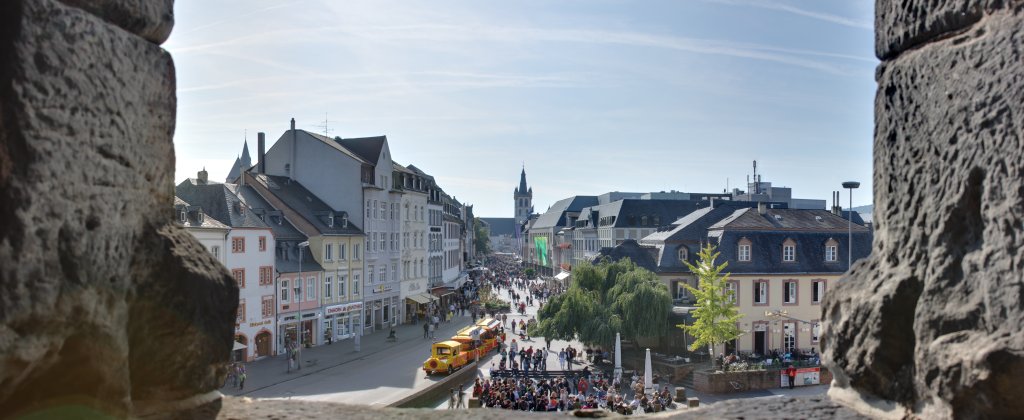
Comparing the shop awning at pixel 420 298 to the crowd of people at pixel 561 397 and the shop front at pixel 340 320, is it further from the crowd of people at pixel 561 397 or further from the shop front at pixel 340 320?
the crowd of people at pixel 561 397

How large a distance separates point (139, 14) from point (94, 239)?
3.71 ft

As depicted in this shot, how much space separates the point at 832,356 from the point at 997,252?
117 cm

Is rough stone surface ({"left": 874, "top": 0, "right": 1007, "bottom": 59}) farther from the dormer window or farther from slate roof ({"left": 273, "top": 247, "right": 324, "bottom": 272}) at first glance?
the dormer window

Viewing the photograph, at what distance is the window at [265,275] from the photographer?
3369cm

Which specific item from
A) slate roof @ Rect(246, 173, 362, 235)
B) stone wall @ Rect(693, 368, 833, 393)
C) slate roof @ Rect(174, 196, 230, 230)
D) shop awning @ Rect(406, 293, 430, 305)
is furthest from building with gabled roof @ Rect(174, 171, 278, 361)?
stone wall @ Rect(693, 368, 833, 393)

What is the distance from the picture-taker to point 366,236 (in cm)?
4359

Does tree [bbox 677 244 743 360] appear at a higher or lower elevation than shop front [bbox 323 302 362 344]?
higher

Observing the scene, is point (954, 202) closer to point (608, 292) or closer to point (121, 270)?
point (121, 270)

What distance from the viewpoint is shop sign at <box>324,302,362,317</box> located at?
3959 centimetres

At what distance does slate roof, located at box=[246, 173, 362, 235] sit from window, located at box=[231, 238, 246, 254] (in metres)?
6.05

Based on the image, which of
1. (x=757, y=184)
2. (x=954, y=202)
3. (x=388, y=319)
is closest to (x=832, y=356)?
(x=954, y=202)

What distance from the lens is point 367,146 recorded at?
46.8m

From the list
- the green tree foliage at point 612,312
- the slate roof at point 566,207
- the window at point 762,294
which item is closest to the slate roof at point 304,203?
the green tree foliage at point 612,312

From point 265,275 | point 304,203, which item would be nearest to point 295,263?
point 265,275
